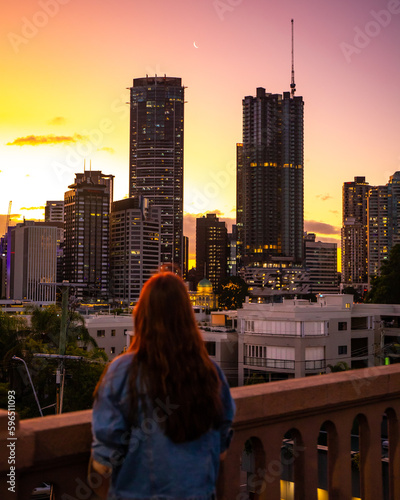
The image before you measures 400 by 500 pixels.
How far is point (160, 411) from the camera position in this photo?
8.35ft

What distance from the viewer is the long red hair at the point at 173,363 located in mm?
2523

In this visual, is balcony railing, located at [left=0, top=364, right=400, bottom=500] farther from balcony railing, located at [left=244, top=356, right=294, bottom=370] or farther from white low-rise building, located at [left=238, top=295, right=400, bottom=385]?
balcony railing, located at [left=244, top=356, right=294, bottom=370]

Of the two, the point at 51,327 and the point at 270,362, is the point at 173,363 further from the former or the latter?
the point at 270,362

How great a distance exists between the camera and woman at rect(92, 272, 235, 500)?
8.15 feet

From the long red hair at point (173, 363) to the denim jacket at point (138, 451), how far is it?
4cm

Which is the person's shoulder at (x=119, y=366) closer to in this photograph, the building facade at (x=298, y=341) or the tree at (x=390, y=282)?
the building facade at (x=298, y=341)

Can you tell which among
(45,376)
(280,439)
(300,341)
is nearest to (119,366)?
(280,439)

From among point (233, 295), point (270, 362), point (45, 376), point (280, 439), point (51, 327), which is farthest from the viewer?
point (233, 295)

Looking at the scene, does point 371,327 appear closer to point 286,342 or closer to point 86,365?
point 286,342

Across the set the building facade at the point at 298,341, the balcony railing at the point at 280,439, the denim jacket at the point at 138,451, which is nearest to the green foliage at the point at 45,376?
the building facade at the point at 298,341

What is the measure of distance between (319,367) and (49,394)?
1718cm

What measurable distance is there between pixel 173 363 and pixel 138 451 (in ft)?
1.37

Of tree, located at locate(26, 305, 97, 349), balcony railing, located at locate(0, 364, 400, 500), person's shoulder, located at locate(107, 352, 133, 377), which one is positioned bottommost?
tree, located at locate(26, 305, 97, 349)

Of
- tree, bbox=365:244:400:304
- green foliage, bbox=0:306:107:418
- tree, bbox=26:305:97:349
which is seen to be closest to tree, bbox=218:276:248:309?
tree, bbox=365:244:400:304
